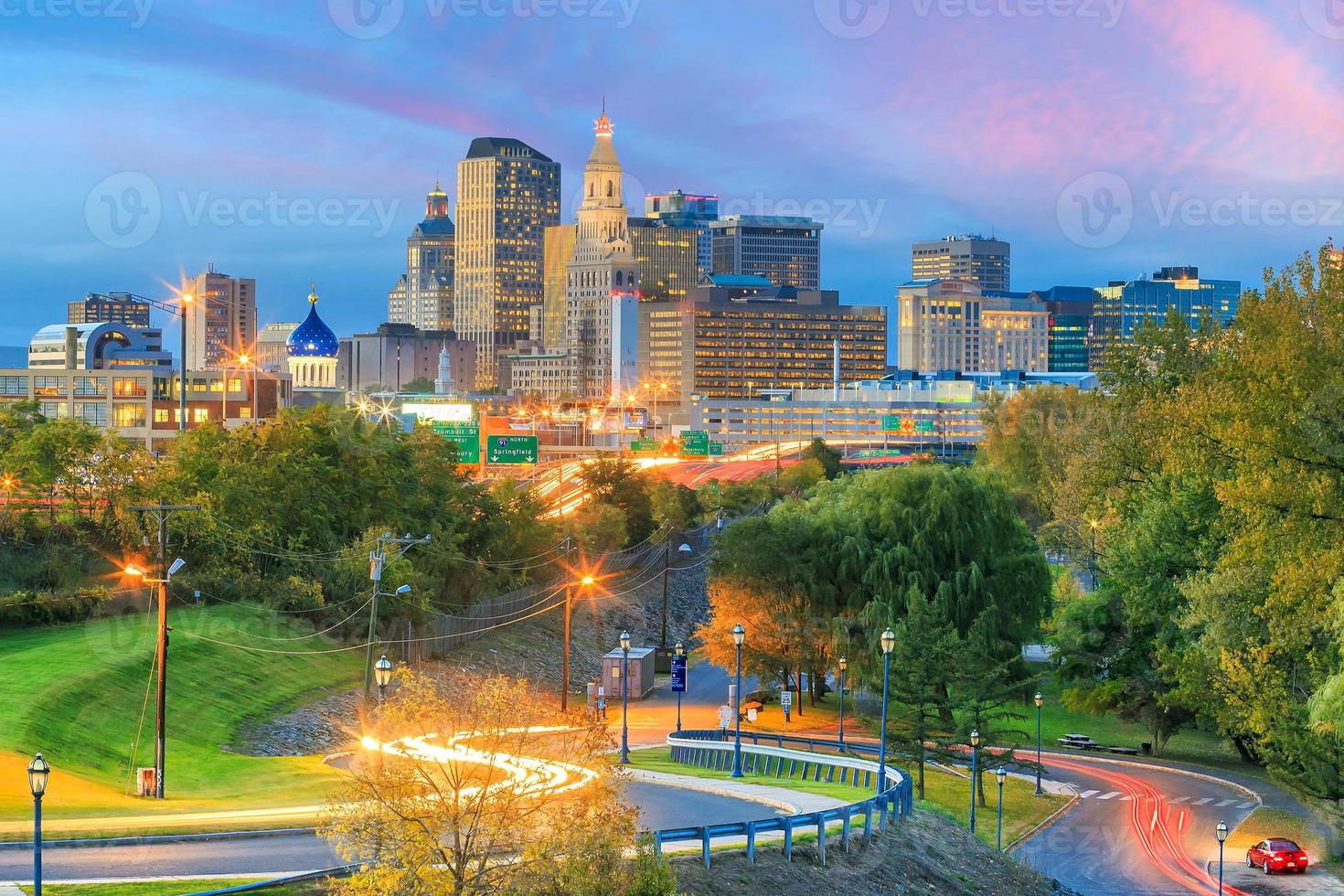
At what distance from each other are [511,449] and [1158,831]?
60.7 m

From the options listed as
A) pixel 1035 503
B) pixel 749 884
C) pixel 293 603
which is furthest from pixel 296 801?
pixel 1035 503

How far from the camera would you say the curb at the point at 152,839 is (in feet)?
88.5

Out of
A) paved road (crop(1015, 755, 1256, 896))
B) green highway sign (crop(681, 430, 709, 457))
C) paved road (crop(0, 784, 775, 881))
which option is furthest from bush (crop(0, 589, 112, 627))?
green highway sign (crop(681, 430, 709, 457))

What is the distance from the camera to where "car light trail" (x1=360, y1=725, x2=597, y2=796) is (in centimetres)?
2339

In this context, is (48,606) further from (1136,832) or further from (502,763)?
(502,763)

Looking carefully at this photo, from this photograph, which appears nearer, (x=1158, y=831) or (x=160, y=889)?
(x=160, y=889)

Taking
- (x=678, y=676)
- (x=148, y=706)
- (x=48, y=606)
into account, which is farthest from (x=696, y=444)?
(x=148, y=706)

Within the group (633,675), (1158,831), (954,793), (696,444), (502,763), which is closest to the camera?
(502,763)

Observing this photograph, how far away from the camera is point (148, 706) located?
162 feet

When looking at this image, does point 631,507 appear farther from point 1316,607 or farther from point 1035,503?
point 1316,607

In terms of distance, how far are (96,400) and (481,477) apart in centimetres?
3513

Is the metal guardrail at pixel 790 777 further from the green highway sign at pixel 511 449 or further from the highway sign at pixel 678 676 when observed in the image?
the green highway sign at pixel 511 449

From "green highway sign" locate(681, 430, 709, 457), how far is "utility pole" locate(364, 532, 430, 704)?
79.1 m

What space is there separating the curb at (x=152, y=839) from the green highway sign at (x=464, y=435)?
7345cm
